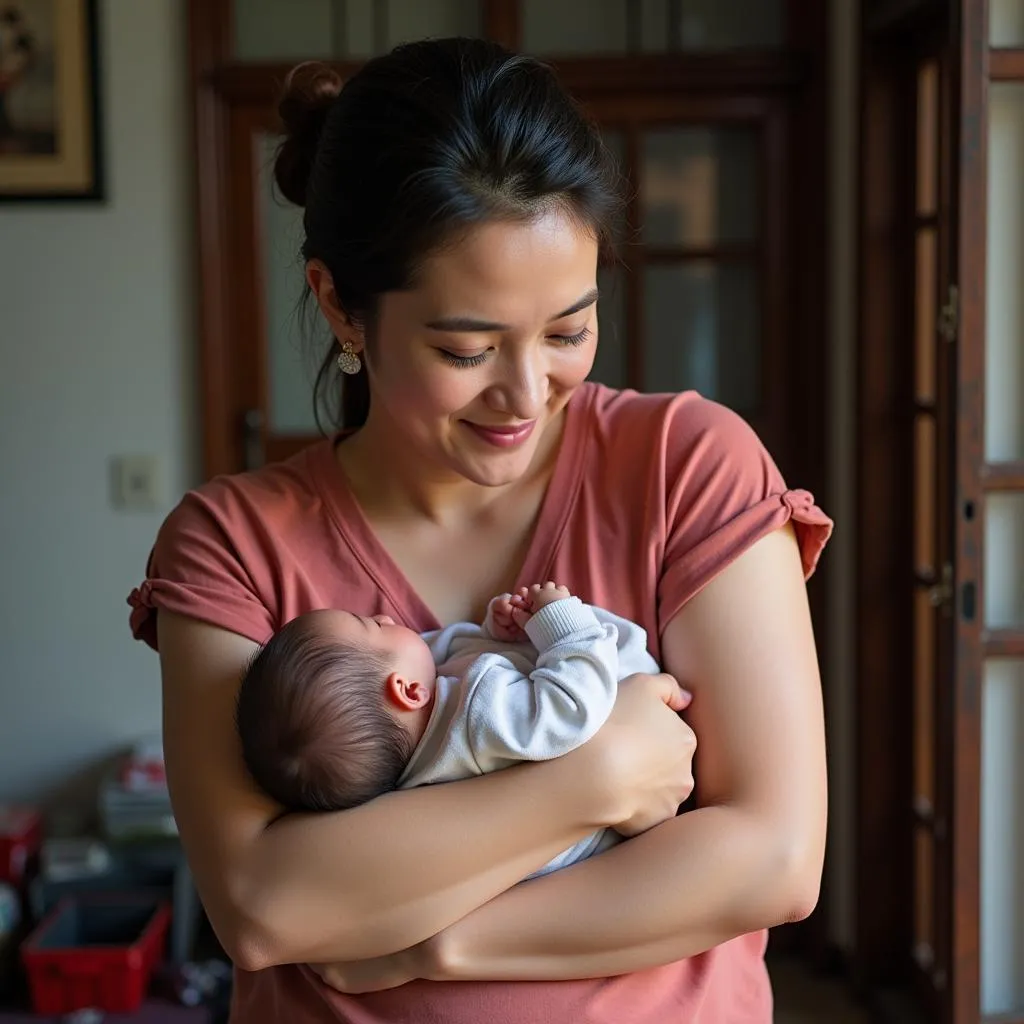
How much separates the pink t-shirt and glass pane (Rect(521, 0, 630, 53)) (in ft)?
7.59

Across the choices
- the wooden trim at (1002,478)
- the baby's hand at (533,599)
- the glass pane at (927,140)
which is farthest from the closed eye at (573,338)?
Result: the glass pane at (927,140)

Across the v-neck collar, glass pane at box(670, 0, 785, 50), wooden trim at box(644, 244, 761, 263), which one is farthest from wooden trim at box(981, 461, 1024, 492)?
the v-neck collar

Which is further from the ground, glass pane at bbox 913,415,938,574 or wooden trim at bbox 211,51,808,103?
wooden trim at bbox 211,51,808,103

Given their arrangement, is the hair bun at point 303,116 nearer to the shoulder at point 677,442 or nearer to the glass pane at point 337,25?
the shoulder at point 677,442

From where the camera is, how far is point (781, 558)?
1.26 m

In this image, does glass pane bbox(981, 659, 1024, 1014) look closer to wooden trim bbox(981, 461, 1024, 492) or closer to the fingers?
wooden trim bbox(981, 461, 1024, 492)

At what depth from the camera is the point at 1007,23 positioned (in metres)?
2.66

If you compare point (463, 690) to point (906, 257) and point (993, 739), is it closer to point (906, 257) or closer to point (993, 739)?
point (993, 739)

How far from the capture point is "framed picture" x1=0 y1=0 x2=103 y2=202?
11.3 ft

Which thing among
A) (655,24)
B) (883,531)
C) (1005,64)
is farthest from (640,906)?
(655,24)

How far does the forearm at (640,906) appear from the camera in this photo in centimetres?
115

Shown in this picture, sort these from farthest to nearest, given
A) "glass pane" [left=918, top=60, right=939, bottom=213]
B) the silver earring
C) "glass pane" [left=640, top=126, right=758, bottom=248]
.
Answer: "glass pane" [left=640, top=126, right=758, bottom=248] < "glass pane" [left=918, top=60, right=939, bottom=213] < the silver earring

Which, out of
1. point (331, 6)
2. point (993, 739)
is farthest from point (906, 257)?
point (331, 6)

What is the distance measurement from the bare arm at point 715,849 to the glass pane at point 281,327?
95.7 inches
